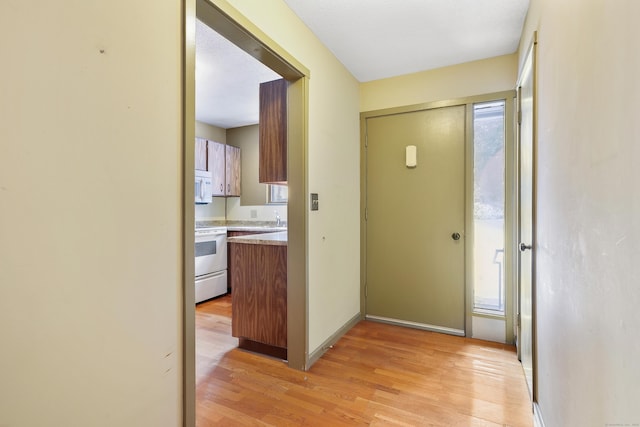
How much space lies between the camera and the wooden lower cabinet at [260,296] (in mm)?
2420

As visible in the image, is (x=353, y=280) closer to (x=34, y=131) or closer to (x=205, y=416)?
(x=205, y=416)

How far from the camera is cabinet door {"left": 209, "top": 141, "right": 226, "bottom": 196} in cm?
462

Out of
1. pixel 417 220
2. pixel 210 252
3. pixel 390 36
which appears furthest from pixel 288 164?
pixel 210 252

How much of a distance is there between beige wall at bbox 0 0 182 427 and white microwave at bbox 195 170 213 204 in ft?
10.4

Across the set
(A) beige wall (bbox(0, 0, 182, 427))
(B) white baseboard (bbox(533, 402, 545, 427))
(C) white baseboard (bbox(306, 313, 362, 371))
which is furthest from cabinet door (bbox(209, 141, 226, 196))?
(B) white baseboard (bbox(533, 402, 545, 427))

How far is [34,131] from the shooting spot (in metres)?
0.85

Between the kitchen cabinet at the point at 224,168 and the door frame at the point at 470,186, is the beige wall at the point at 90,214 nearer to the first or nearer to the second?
the door frame at the point at 470,186

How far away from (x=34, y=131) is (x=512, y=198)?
3.11 meters

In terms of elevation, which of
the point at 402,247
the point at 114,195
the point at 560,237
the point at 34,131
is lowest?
the point at 402,247

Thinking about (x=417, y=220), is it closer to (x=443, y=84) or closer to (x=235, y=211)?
(x=443, y=84)

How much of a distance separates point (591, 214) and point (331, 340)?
2.19m

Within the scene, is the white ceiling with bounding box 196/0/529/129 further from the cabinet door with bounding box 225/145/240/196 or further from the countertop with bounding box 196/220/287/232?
the countertop with bounding box 196/220/287/232

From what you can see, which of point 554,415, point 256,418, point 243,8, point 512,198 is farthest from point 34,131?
point 512,198

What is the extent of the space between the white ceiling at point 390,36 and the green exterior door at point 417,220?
1.71 ft
